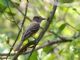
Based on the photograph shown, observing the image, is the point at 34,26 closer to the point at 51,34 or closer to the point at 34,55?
the point at 51,34

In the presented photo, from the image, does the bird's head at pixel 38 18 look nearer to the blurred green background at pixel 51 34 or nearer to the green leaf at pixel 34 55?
the blurred green background at pixel 51 34

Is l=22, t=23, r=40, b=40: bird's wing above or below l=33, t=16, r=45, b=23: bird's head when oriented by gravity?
below

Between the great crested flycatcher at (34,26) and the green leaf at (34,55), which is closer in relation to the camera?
the green leaf at (34,55)

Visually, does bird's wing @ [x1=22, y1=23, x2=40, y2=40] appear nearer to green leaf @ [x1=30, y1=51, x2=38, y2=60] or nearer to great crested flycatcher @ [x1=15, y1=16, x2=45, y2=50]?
great crested flycatcher @ [x1=15, y1=16, x2=45, y2=50]

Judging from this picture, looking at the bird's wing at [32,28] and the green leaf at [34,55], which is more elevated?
the bird's wing at [32,28]

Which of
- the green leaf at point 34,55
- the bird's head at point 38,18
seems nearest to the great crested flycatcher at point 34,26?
the bird's head at point 38,18

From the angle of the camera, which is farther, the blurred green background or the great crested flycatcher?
the great crested flycatcher

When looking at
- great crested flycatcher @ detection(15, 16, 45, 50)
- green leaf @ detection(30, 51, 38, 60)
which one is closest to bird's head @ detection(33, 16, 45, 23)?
great crested flycatcher @ detection(15, 16, 45, 50)

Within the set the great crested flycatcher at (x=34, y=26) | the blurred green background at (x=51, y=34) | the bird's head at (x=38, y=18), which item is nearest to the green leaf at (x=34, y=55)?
the blurred green background at (x=51, y=34)

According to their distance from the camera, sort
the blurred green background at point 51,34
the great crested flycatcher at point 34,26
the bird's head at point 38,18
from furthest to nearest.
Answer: the bird's head at point 38,18
the great crested flycatcher at point 34,26
the blurred green background at point 51,34

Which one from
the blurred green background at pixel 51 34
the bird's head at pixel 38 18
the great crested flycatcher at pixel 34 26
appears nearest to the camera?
the blurred green background at pixel 51 34

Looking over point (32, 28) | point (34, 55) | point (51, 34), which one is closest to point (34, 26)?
point (32, 28)

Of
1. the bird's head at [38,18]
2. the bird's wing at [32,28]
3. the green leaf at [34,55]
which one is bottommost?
the green leaf at [34,55]

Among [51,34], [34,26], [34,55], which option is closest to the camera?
[34,55]
